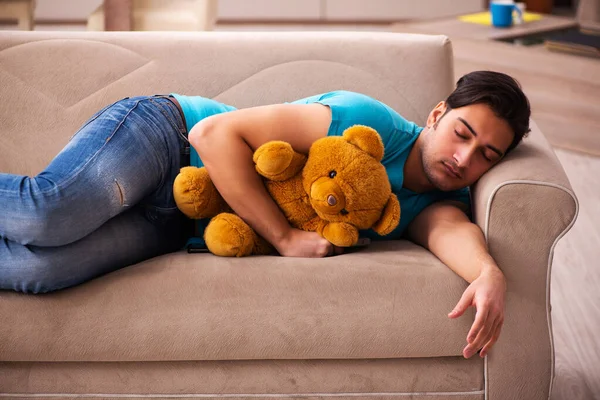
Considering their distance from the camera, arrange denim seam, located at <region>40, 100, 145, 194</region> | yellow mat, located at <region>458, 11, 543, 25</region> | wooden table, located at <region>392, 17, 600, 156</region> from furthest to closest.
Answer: yellow mat, located at <region>458, 11, 543, 25</region> < wooden table, located at <region>392, 17, 600, 156</region> < denim seam, located at <region>40, 100, 145, 194</region>

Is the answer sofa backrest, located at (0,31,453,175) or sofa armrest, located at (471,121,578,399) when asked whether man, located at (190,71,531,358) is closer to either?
sofa armrest, located at (471,121,578,399)

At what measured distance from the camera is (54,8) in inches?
238

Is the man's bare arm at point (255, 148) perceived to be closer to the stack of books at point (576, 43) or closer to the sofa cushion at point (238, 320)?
the sofa cushion at point (238, 320)

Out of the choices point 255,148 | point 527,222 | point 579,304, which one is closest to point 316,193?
point 255,148

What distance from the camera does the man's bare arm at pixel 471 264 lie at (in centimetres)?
150

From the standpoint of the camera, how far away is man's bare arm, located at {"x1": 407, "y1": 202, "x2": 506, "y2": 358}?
59.2 inches

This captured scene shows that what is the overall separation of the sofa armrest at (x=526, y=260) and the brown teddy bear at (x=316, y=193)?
8.9 inches

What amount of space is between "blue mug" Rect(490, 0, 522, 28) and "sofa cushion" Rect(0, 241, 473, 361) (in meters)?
2.80

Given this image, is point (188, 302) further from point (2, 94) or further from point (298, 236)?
point (2, 94)

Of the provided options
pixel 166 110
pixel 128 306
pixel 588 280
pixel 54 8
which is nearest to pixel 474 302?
pixel 128 306

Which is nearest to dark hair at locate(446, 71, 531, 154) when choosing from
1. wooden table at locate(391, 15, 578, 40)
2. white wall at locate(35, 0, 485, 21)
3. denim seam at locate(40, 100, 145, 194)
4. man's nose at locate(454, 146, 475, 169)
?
man's nose at locate(454, 146, 475, 169)

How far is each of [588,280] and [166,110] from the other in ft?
5.03

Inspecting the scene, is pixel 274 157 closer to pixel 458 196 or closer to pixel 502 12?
pixel 458 196

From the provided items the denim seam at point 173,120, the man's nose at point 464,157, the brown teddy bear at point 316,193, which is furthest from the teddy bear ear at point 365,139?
the denim seam at point 173,120
